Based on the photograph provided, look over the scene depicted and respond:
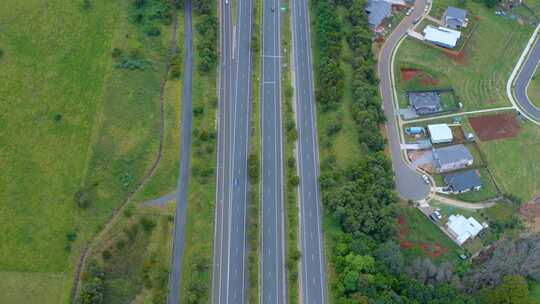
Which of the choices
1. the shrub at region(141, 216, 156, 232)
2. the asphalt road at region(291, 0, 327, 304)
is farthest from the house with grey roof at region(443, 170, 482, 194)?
the shrub at region(141, 216, 156, 232)

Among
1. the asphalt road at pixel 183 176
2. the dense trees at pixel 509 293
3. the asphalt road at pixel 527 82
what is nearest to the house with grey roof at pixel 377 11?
the asphalt road at pixel 527 82

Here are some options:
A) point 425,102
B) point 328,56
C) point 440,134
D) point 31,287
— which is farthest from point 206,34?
point 31,287

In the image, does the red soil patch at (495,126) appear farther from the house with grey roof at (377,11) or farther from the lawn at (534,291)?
the house with grey roof at (377,11)

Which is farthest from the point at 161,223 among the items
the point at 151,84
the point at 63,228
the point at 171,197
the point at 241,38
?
the point at 241,38

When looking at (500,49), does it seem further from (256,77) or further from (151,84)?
(151,84)

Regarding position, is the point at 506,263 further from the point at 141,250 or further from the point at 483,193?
the point at 141,250
